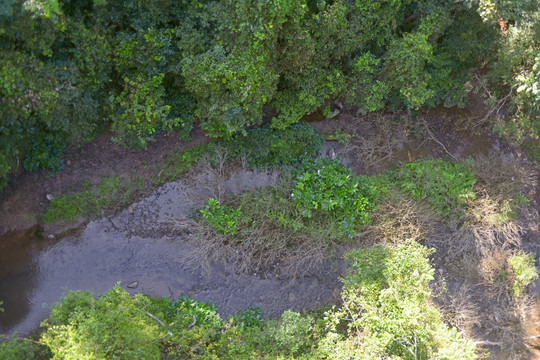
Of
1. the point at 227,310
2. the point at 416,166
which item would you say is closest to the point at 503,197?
the point at 416,166

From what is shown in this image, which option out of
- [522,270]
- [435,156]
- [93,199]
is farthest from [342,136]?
[93,199]

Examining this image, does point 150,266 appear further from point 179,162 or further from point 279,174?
point 279,174

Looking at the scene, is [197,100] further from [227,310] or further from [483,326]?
[483,326]

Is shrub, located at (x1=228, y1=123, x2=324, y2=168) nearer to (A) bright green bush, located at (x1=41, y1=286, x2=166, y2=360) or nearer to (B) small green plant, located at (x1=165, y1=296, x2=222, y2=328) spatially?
(B) small green plant, located at (x1=165, y1=296, x2=222, y2=328)

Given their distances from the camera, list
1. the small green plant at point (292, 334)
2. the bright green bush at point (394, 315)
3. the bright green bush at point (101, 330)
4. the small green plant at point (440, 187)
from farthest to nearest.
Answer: the small green plant at point (440, 187)
the small green plant at point (292, 334)
the bright green bush at point (394, 315)
the bright green bush at point (101, 330)

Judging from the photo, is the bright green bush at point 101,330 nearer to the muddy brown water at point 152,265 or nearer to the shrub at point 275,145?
the muddy brown water at point 152,265

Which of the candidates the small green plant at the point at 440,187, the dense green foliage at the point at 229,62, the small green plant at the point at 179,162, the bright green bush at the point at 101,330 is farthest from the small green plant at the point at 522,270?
the bright green bush at the point at 101,330
